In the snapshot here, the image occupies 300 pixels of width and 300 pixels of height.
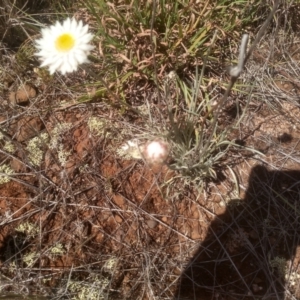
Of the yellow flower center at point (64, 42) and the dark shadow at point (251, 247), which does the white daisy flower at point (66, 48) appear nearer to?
the yellow flower center at point (64, 42)

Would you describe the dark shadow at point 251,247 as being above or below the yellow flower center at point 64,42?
below

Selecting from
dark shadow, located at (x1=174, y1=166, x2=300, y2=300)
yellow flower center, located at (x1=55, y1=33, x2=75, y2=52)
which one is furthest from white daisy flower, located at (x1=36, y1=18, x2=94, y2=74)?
dark shadow, located at (x1=174, y1=166, x2=300, y2=300)

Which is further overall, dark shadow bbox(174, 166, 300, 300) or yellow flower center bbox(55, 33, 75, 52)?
dark shadow bbox(174, 166, 300, 300)

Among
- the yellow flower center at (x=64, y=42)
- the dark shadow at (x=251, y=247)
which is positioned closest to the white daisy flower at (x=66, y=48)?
the yellow flower center at (x=64, y=42)

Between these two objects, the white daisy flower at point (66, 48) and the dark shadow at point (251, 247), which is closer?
the white daisy flower at point (66, 48)

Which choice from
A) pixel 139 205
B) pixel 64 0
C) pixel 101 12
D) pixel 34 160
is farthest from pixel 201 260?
pixel 64 0

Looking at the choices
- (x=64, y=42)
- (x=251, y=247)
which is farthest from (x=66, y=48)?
(x=251, y=247)

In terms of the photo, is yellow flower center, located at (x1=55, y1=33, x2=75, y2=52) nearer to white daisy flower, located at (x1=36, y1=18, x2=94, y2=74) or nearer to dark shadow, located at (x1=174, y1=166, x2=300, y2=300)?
white daisy flower, located at (x1=36, y1=18, x2=94, y2=74)

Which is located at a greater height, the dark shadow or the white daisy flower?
the white daisy flower
